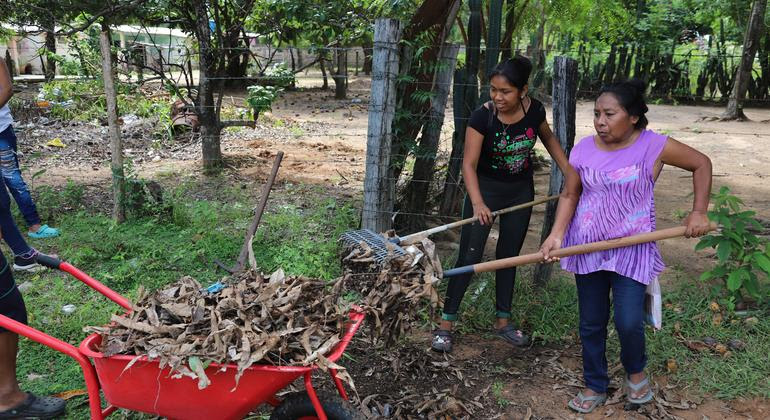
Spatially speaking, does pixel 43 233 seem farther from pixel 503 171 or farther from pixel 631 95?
pixel 631 95

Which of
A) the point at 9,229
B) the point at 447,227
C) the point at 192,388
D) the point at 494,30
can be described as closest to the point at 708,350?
the point at 447,227

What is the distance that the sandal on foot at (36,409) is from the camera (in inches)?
114

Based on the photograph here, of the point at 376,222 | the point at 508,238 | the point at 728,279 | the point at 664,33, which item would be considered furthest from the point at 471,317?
the point at 664,33

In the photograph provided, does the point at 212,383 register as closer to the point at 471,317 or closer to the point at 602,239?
the point at 602,239

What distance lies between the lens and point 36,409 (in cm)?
Result: 293

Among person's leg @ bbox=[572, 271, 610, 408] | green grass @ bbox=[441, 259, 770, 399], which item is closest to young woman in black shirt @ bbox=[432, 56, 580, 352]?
green grass @ bbox=[441, 259, 770, 399]

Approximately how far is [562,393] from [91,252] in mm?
3668

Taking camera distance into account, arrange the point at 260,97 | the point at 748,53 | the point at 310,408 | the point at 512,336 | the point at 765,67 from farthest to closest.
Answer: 1. the point at 765,67
2. the point at 748,53
3. the point at 260,97
4. the point at 512,336
5. the point at 310,408

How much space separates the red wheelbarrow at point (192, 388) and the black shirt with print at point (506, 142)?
4.80 feet

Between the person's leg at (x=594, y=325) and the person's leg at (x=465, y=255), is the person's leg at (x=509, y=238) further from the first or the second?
the person's leg at (x=594, y=325)

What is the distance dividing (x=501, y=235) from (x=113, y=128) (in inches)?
137

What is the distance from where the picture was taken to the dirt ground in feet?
10.5

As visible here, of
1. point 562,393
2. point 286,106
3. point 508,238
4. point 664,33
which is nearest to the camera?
point 562,393

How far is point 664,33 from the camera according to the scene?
1731cm
